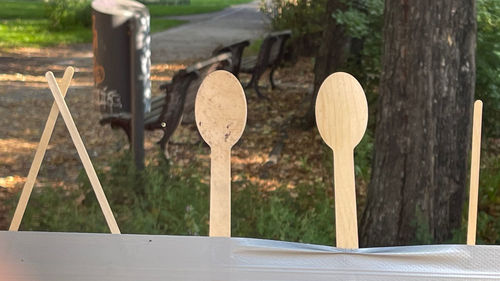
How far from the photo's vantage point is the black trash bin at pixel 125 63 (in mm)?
4863

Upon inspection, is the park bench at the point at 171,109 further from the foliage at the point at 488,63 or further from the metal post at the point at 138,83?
the foliage at the point at 488,63

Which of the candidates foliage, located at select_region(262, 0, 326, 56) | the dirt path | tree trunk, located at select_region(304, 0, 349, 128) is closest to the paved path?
the dirt path

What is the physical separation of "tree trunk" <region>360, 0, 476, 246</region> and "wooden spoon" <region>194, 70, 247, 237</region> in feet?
7.43

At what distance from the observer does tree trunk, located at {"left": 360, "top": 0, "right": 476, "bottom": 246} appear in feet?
12.2

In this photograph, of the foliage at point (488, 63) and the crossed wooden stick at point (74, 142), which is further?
the foliage at point (488, 63)

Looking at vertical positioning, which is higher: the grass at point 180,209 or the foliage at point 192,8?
the foliage at point 192,8

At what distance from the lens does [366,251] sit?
5.08 ft

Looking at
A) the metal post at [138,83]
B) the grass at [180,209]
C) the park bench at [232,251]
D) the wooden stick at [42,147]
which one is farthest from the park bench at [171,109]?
the park bench at [232,251]

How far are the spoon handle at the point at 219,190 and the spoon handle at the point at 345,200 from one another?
0.21 m

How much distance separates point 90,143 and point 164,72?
356 centimetres

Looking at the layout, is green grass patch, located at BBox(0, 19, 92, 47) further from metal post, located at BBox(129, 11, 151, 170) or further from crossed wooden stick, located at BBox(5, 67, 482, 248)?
crossed wooden stick, located at BBox(5, 67, 482, 248)

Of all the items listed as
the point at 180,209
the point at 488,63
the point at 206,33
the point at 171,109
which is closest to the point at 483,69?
the point at 488,63

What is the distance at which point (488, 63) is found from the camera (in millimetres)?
5309

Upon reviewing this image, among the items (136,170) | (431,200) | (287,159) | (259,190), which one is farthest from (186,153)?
(431,200)
